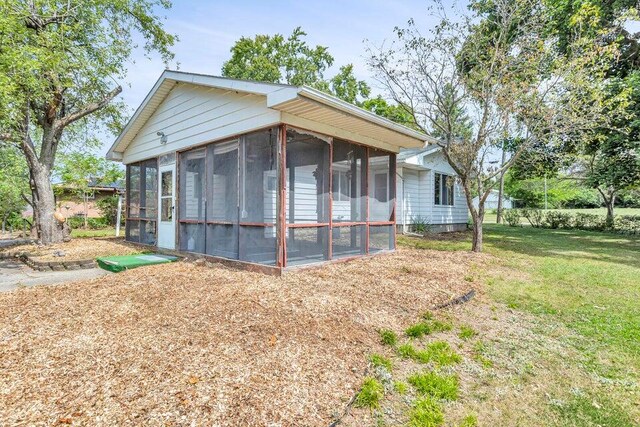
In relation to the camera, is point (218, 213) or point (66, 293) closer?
point (66, 293)

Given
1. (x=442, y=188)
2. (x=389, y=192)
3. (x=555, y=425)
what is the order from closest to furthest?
(x=555, y=425) < (x=389, y=192) < (x=442, y=188)

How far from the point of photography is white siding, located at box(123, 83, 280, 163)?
5852 mm

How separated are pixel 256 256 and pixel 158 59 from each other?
35.0 feet

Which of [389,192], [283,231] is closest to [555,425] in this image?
[283,231]

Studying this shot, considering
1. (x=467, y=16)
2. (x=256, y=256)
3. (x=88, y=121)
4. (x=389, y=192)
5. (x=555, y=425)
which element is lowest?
(x=555, y=425)

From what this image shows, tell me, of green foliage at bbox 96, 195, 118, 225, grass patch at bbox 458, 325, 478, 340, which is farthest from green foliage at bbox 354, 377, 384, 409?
green foliage at bbox 96, 195, 118, 225

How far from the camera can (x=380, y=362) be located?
276 cm

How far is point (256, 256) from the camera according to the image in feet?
19.6

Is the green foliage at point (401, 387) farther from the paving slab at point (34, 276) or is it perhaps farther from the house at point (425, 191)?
the house at point (425, 191)

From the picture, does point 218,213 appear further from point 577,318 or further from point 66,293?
point 577,318

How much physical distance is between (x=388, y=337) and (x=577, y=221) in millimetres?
18892

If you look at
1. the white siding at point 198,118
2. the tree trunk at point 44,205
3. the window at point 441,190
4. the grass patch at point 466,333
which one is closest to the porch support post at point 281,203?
the white siding at point 198,118

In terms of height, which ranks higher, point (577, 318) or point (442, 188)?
point (442, 188)

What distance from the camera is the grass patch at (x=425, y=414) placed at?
6.77 ft
